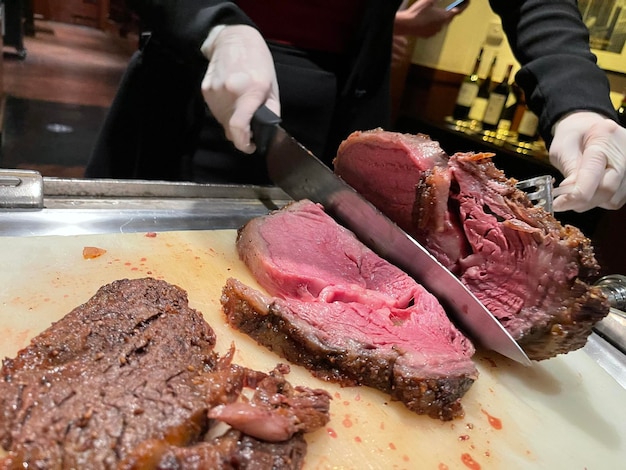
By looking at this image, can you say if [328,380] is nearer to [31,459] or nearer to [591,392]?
[31,459]

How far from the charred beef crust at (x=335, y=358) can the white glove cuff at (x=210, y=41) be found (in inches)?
50.3

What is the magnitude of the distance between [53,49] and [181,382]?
522 centimetres

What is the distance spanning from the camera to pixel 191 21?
7.68ft

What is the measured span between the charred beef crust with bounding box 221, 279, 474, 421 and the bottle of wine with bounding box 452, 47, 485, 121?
5.44 meters

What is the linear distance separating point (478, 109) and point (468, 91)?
254 mm

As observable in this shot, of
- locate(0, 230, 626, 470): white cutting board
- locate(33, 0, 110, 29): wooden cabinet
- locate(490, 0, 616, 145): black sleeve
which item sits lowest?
locate(0, 230, 626, 470): white cutting board

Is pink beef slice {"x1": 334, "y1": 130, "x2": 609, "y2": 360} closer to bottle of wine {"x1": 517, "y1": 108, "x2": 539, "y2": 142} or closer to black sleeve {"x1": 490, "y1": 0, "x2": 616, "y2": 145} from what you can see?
black sleeve {"x1": 490, "y1": 0, "x2": 616, "y2": 145}

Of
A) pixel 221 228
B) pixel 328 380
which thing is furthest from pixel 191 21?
pixel 328 380

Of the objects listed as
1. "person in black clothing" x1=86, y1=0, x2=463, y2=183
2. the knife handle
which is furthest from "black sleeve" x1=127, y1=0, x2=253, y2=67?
the knife handle

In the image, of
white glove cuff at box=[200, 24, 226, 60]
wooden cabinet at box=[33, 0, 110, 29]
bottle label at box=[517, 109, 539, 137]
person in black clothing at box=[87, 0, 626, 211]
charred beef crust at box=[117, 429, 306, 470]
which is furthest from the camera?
bottle label at box=[517, 109, 539, 137]

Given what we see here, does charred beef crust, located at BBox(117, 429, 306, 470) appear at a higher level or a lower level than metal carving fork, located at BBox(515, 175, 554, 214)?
lower

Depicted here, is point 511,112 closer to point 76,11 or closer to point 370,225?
point 370,225

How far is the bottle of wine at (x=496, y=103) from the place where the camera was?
19.4 feet

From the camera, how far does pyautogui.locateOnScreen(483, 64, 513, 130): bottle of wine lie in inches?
233
